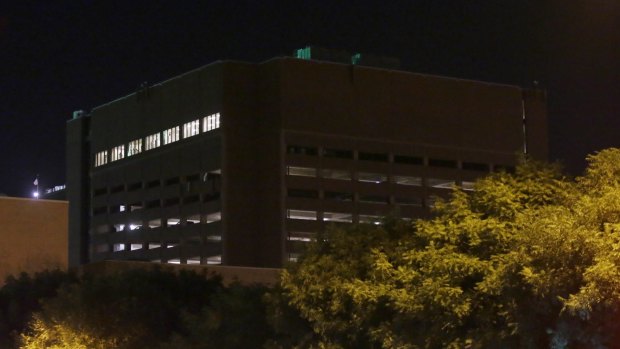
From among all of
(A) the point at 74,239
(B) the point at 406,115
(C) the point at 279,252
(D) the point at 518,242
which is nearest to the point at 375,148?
(B) the point at 406,115

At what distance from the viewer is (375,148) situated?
472 feet

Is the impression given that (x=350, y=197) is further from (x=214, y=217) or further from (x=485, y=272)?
(x=485, y=272)

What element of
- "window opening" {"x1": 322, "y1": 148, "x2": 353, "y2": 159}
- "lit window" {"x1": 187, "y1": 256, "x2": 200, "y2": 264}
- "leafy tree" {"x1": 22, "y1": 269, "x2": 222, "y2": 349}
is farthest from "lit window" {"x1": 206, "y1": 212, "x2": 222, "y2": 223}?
"leafy tree" {"x1": 22, "y1": 269, "x2": 222, "y2": 349}

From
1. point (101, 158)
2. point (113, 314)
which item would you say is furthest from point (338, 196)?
point (113, 314)

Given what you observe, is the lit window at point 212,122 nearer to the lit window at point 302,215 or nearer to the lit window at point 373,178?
the lit window at point 302,215

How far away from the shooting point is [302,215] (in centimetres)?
14075

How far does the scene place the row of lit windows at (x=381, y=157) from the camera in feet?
457

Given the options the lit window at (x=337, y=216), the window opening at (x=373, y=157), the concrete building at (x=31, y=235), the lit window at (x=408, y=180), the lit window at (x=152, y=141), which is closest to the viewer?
the concrete building at (x=31, y=235)

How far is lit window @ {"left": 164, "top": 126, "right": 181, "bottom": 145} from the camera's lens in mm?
145125

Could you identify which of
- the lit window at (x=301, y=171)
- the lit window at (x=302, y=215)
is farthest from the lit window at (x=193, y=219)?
the lit window at (x=301, y=171)

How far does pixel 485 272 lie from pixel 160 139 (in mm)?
128512

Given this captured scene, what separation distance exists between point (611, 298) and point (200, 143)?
125m

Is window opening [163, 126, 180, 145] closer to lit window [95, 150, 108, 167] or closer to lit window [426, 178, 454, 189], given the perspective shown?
lit window [95, 150, 108, 167]

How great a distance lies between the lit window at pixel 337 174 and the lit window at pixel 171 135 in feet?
59.5
